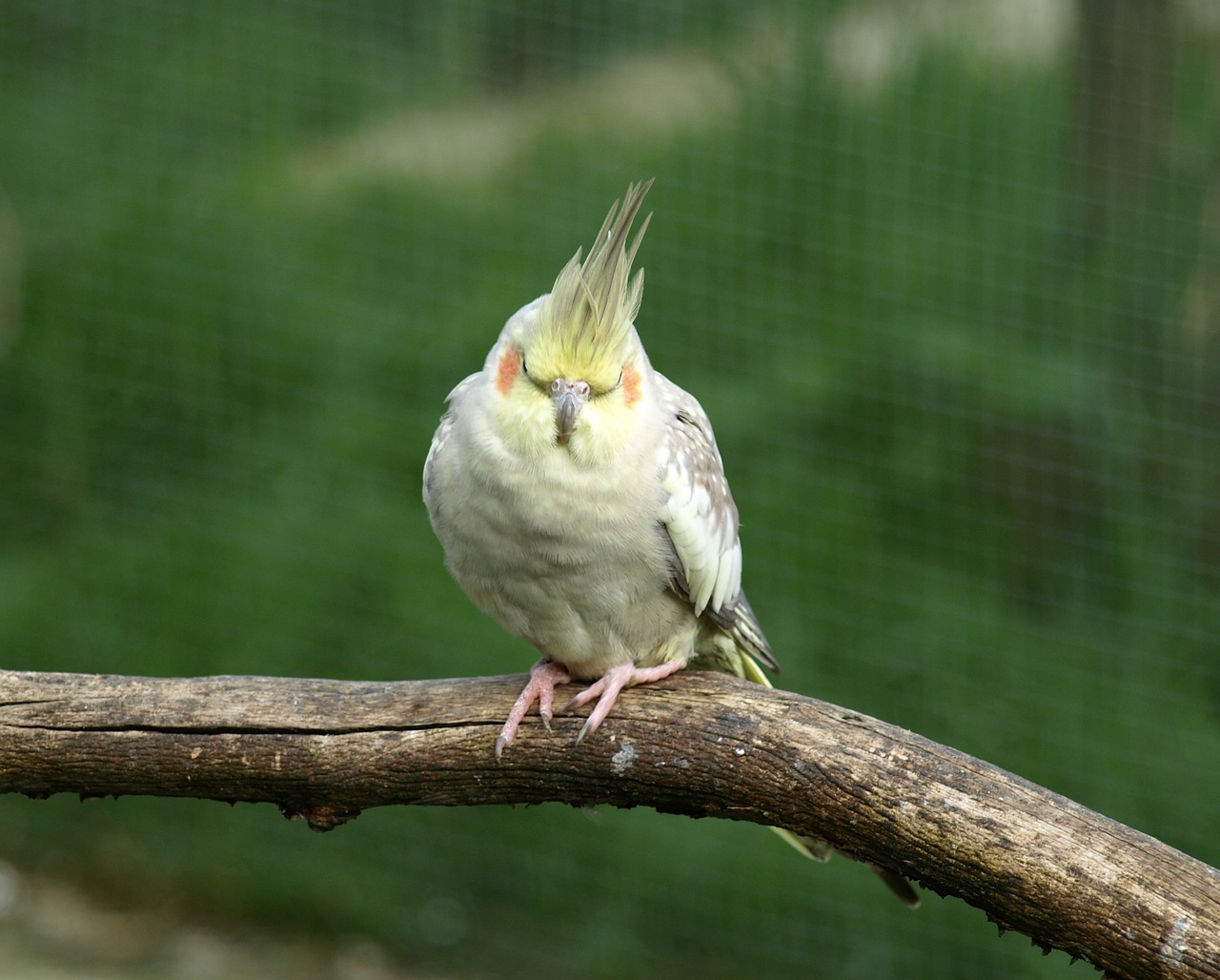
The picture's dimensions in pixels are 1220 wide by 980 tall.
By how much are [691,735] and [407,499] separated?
2.88 metres

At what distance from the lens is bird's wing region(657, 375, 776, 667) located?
2691 mm

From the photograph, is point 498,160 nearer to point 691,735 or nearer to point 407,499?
point 407,499

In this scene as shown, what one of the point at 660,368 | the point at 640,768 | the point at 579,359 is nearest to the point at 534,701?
the point at 640,768

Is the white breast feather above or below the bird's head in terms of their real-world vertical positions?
below

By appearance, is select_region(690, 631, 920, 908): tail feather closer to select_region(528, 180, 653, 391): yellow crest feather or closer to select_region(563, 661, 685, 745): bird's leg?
select_region(563, 661, 685, 745): bird's leg

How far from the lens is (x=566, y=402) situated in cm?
247

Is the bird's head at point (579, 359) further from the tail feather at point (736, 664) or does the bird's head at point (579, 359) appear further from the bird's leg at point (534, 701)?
the tail feather at point (736, 664)

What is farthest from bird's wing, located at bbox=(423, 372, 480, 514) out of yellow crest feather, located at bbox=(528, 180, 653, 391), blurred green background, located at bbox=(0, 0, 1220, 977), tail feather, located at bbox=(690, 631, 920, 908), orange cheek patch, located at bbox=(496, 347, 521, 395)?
blurred green background, located at bbox=(0, 0, 1220, 977)

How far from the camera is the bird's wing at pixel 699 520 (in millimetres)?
2691

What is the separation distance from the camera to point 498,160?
5430 mm

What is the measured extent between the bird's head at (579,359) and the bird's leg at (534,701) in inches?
19.0

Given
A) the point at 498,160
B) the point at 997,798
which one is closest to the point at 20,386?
the point at 498,160

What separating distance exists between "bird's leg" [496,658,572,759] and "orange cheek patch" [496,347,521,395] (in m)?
0.59

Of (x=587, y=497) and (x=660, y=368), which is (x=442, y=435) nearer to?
(x=587, y=497)
